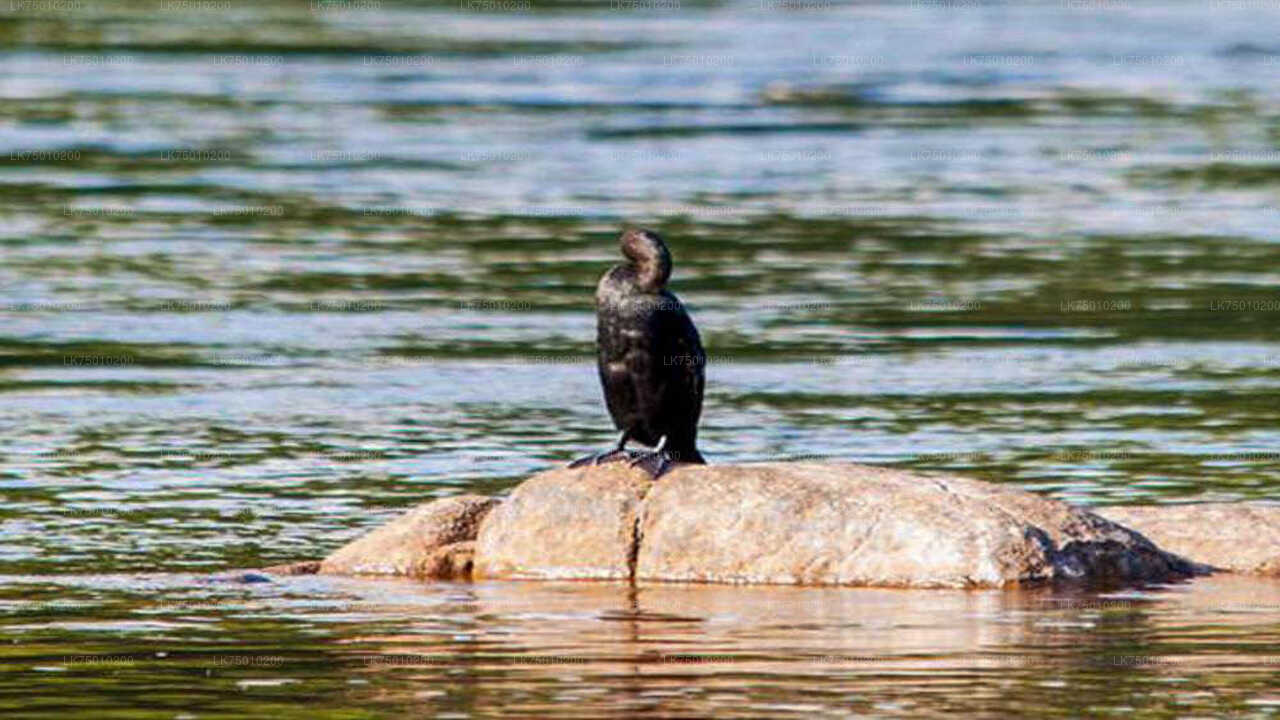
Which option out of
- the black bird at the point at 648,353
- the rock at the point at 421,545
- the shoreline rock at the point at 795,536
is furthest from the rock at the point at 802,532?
the black bird at the point at 648,353

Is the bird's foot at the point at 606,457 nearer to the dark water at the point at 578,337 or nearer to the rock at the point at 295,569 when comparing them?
the dark water at the point at 578,337

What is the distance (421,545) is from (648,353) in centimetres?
118

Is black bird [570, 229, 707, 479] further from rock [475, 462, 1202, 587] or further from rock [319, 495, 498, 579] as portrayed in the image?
rock [319, 495, 498, 579]

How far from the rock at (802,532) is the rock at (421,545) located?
15cm

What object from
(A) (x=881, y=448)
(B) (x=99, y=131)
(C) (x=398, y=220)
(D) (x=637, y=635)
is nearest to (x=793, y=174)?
(C) (x=398, y=220)

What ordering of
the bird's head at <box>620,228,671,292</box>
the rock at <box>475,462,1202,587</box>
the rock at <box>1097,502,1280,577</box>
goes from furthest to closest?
the bird's head at <box>620,228,671,292</box> < the rock at <box>1097,502,1280,577</box> < the rock at <box>475,462,1202,587</box>

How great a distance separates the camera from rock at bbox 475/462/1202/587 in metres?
14.3

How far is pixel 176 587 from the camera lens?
14.7 meters

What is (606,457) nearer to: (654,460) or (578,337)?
(654,460)

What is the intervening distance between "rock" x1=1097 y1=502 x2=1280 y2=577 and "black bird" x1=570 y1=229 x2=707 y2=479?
5.92ft

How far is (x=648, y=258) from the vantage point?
15.1 metres

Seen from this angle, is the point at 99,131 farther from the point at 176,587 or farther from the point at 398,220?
the point at 176,587

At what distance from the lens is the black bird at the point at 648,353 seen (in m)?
15.1

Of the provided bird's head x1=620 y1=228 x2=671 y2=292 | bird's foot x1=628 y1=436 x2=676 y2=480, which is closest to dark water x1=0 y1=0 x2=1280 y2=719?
bird's foot x1=628 y1=436 x2=676 y2=480
